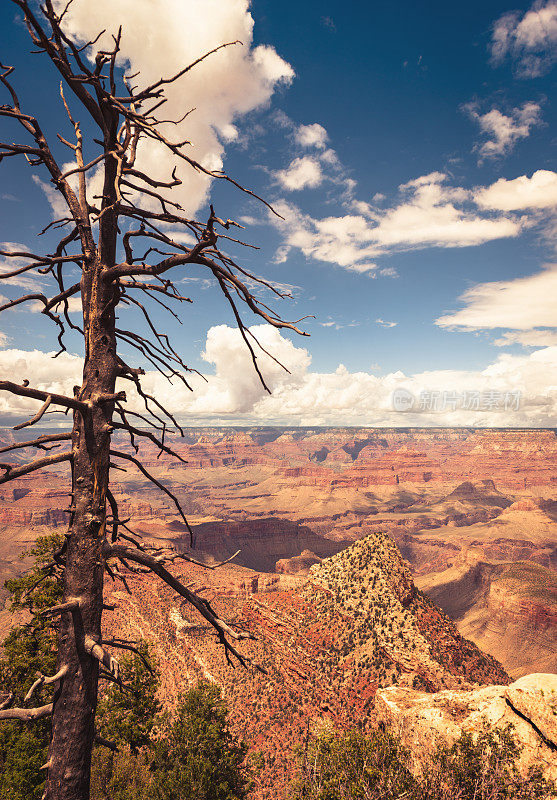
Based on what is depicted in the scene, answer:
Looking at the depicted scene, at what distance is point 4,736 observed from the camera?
1755 centimetres

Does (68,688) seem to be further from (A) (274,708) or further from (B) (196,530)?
(B) (196,530)

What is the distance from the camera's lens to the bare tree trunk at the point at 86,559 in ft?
9.62

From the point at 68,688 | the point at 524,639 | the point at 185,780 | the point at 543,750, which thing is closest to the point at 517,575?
the point at 524,639

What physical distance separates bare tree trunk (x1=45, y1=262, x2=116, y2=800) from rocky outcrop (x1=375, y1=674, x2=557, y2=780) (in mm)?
27596

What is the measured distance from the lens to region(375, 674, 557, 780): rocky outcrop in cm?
2097

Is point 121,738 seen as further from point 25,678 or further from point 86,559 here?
point 86,559

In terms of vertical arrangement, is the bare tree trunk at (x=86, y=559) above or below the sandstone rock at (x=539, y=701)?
above

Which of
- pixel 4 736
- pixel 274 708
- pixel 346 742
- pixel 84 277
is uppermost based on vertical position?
pixel 84 277

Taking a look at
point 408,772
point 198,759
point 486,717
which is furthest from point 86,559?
point 486,717

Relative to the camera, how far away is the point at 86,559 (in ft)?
10.7

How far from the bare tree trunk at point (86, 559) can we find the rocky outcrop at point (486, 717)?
27.6m

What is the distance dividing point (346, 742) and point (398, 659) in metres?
24.4

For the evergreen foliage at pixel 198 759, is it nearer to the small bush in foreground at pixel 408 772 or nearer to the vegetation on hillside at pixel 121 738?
the vegetation on hillside at pixel 121 738

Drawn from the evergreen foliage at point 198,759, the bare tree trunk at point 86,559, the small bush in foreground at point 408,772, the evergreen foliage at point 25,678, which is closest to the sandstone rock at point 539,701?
the small bush in foreground at point 408,772
